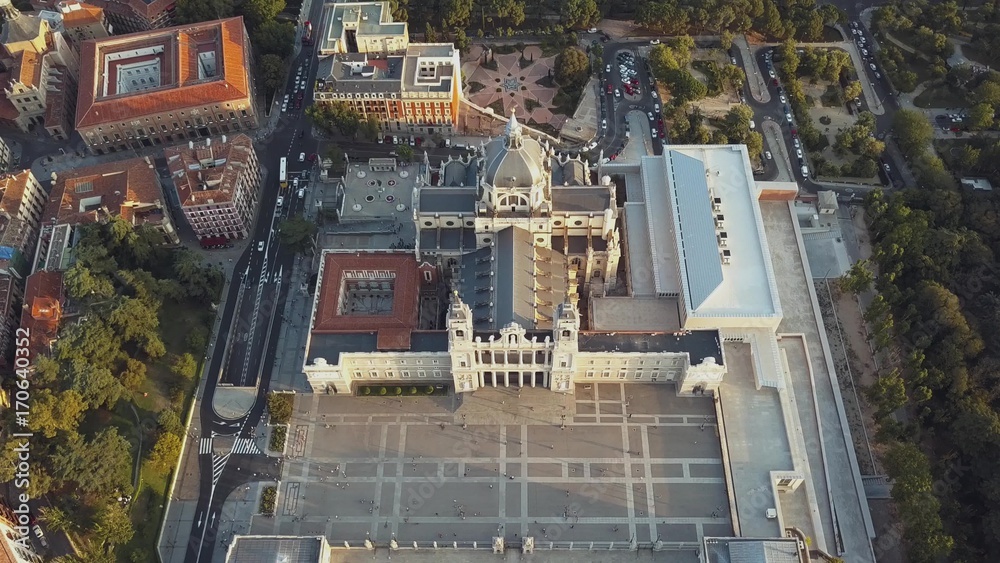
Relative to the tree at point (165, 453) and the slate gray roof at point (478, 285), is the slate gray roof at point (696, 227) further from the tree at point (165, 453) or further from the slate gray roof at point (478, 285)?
the tree at point (165, 453)

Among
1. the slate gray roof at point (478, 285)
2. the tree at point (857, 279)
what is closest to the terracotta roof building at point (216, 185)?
the slate gray roof at point (478, 285)

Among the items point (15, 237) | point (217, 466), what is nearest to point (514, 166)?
point (217, 466)

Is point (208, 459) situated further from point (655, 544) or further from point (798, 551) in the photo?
point (798, 551)

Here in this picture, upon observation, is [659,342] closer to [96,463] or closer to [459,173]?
[459,173]

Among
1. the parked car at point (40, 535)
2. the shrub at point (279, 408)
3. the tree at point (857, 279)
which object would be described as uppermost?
the tree at point (857, 279)

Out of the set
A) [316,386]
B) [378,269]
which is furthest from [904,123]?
[316,386]

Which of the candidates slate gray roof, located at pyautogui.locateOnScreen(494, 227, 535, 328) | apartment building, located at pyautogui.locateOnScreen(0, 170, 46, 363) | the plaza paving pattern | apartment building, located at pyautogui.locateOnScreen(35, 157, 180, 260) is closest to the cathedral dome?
slate gray roof, located at pyautogui.locateOnScreen(494, 227, 535, 328)

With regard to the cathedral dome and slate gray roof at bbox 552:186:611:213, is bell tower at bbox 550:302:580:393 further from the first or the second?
the cathedral dome
